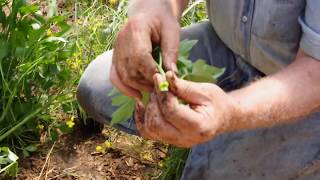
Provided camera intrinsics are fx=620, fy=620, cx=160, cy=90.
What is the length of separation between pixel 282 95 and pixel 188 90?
212 mm

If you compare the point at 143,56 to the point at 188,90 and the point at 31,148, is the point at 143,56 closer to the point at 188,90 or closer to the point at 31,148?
the point at 188,90

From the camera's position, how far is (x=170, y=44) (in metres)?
1.22

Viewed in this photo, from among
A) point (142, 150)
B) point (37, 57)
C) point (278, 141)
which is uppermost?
point (37, 57)

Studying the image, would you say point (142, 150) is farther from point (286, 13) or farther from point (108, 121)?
point (286, 13)

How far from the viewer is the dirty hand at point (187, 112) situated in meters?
1.03

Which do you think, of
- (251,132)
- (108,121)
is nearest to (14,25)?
(108,121)

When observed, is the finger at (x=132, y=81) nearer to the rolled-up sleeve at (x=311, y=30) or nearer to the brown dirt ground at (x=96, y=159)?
the rolled-up sleeve at (x=311, y=30)

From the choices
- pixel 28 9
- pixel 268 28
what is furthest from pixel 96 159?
pixel 268 28

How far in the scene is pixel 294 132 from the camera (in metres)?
1.40

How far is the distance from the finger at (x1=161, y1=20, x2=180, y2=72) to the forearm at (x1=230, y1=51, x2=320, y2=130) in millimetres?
137

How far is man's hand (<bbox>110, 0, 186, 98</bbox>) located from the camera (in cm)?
119

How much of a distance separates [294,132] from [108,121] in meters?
0.52

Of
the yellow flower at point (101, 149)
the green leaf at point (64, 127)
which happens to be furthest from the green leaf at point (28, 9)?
the yellow flower at point (101, 149)

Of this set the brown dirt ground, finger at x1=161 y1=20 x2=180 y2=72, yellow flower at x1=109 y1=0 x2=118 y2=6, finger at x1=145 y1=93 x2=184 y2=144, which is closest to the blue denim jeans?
the brown dirt ground
